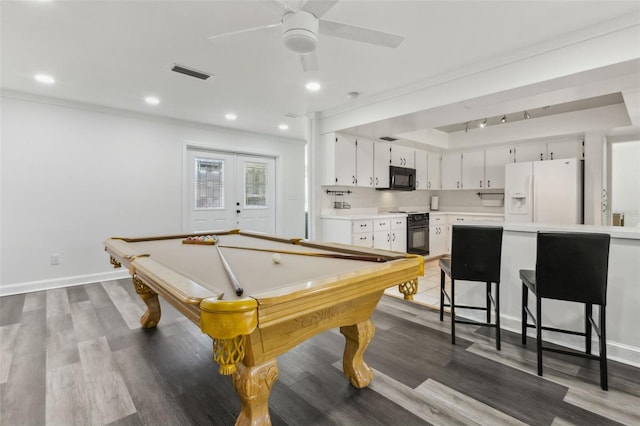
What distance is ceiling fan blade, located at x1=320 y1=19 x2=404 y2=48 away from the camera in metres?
1.81

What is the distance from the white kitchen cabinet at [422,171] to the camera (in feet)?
20.6

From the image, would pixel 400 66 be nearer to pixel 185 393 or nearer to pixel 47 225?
pixel 185 393

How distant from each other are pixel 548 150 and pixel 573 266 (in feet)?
14.2

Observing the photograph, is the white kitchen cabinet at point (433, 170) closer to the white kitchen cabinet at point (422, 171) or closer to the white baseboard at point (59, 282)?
the white kitchen cabinet at point (422, 171)

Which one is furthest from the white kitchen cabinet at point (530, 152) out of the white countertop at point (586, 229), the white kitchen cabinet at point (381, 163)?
the white countertop at point (586, 229)

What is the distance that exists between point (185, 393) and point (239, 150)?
448 centimetres

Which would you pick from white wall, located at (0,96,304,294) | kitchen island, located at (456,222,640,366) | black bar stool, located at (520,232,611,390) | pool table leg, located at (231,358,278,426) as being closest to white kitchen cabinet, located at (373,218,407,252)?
kitchen island, located at (456,222,640,366)

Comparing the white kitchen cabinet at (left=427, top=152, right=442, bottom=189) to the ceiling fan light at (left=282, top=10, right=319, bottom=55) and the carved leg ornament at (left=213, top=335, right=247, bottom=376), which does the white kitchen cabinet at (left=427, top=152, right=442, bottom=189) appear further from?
the carved leg ornament at (left=213, top=335, right=247, bottom=376)

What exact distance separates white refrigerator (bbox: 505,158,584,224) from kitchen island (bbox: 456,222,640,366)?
2564 mm

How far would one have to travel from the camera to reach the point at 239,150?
564cm

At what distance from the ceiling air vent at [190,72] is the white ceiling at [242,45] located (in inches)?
3.7

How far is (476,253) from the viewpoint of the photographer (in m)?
2.42

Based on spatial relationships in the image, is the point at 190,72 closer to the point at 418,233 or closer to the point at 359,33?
the point at 359,33

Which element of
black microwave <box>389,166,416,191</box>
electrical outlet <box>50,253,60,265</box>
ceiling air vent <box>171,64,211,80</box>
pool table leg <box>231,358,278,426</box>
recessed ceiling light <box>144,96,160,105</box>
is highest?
recessed ceiling light <box>144,96,160,105</box>
